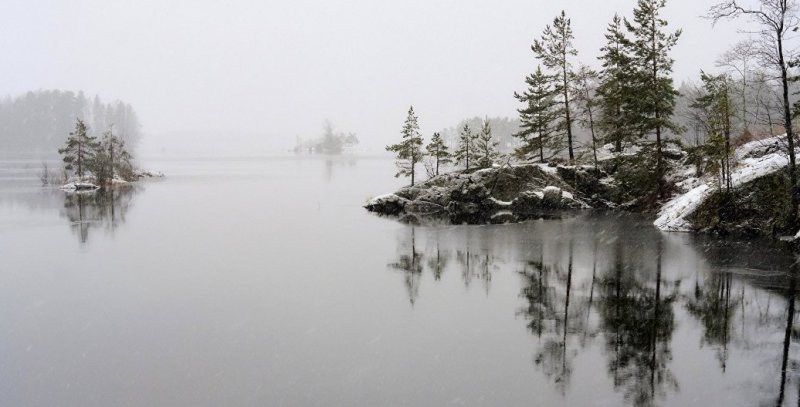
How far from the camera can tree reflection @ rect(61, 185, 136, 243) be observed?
34781 millimetres

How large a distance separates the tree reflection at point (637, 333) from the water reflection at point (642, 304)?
0.10 ft

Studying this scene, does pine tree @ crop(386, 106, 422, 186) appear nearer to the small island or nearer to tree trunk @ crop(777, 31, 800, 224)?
the small island

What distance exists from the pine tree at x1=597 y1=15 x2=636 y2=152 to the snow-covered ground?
782 cm

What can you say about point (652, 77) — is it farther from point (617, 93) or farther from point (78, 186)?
point (78, 186)

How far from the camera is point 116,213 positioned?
4109 centimetres

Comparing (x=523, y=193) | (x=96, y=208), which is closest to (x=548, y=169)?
(x=523, y=193)

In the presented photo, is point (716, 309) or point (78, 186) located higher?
point (78, 186)

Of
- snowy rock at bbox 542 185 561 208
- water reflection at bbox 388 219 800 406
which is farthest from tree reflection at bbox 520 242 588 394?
snowy rock at bbox 542 185 561 208

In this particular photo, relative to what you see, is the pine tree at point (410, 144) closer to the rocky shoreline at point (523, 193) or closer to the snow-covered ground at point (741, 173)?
the rocky shoreline at point (523, 193)

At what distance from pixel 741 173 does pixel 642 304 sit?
17.3 m

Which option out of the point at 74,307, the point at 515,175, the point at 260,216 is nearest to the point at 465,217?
the point at 515,175

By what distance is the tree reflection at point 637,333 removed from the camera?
1105 centimetres

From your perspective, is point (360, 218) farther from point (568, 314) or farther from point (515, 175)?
point (568, 314)

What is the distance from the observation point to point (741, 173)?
28.7 m
